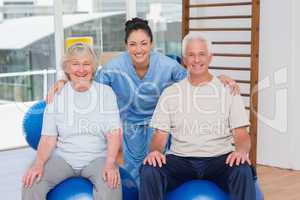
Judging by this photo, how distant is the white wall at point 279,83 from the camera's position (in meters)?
4.13

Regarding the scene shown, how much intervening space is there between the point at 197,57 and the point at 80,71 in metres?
0.58

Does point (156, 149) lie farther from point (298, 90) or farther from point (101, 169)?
point (298, 90)

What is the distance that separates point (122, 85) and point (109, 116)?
46cm

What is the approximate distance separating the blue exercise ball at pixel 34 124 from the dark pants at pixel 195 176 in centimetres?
76

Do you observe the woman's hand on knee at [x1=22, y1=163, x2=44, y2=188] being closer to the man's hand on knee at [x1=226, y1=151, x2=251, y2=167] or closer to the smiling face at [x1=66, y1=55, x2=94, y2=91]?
the smiling face at [x1=66, y1=55, x2=94, y2=91]

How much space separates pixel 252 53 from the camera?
13.9ft

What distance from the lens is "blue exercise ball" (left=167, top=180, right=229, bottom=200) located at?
7.46 ft

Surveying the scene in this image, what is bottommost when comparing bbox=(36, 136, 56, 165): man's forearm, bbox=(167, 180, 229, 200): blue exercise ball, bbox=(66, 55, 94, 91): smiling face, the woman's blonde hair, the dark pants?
bbox=(167, 180, 229, 200): blue exercise ball

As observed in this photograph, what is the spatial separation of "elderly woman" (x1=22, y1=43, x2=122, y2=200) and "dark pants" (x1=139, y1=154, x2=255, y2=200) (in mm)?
216

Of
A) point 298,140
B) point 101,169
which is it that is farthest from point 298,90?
point 101,169

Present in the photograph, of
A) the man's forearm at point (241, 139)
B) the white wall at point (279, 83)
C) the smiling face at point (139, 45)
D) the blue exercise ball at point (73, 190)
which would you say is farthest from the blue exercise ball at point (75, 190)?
the white wall at point (279, 83)

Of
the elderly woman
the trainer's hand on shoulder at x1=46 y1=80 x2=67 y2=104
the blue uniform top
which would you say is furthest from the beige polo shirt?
the trainer's hand on shoulder at x1=46 y1=80 x2=67 y2=104

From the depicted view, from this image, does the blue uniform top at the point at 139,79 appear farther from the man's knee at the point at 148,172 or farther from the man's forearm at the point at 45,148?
the man's knee at the point at 148,172

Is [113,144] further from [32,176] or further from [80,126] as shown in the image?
[32,176]
